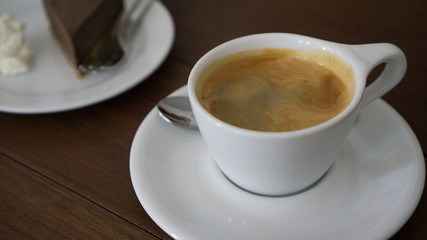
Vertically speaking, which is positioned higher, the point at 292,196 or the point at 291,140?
the point at 291,140

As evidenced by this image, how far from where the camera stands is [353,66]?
0.75m

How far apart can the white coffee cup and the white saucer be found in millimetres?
34

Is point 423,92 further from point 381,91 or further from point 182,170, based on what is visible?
point 182,170

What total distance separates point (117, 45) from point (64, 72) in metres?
0.16

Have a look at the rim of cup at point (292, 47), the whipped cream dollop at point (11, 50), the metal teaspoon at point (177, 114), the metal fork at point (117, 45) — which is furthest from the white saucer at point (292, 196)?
the whipped cream dollop at point (11, 50)

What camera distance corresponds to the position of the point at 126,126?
100 centimetres

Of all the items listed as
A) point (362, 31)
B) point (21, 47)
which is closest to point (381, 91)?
point (362, 31)

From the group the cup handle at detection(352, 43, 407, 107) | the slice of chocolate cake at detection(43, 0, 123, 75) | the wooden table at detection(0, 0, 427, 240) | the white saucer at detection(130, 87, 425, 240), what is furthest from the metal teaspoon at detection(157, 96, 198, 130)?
the slice of chocolate cake at detection(43, 0, 123, 75)

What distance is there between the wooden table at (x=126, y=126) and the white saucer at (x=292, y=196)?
7 cm

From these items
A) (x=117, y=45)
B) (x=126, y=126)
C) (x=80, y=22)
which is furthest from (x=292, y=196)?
(x=80, y=22)

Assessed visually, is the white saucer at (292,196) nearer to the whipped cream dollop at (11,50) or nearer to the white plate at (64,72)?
the white plate at (64,72)

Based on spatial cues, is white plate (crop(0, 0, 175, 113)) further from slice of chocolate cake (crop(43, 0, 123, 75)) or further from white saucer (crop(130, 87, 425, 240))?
white saucer (crop(130, 87, 425, 240))

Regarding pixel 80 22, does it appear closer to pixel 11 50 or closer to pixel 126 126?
pixel 11 50

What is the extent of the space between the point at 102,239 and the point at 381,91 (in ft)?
1.73
